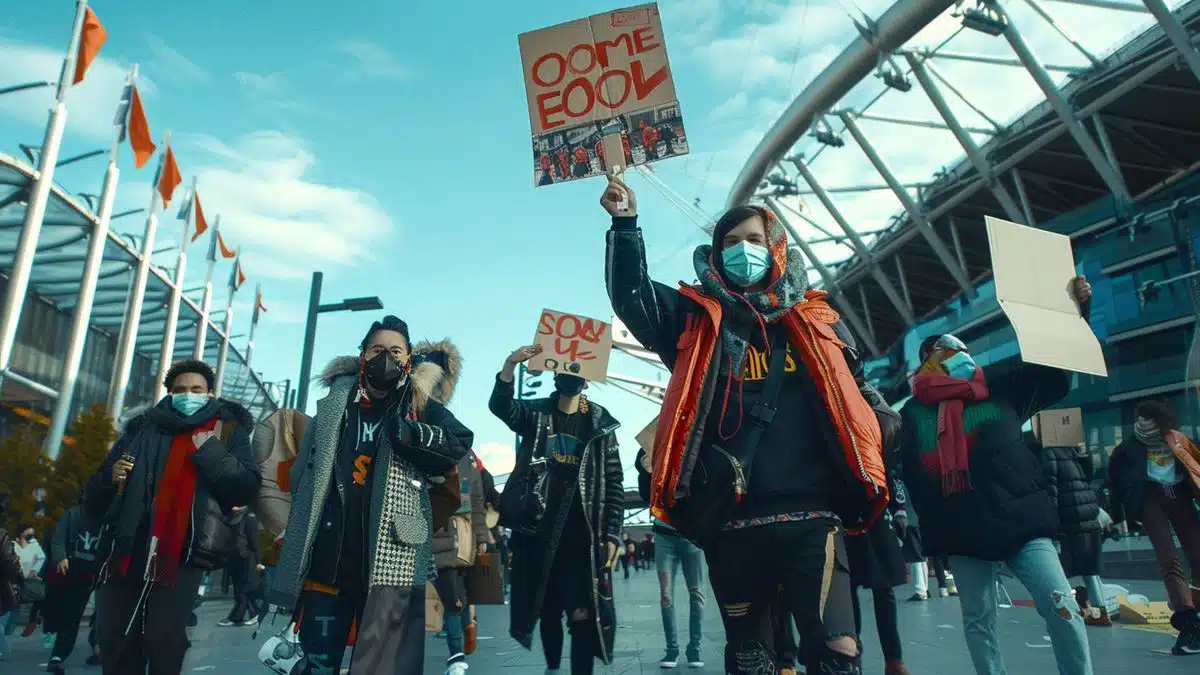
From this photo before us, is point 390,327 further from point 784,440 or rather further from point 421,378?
point 784,440

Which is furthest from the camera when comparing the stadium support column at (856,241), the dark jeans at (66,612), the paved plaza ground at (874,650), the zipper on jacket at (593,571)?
the stadium support column at (856,241)

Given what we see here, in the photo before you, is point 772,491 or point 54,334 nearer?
point 772,491

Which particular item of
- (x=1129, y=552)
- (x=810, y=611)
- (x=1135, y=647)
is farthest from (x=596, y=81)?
(x=1129, y=552)

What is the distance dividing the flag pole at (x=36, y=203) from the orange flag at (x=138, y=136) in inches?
101

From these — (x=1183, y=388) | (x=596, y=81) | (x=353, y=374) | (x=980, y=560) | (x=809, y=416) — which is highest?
(x=1183, y=388)

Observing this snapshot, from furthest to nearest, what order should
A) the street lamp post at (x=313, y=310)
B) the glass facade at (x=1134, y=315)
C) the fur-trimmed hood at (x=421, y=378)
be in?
the glass facade at (x=1134, y=315) → the street lamp post at (x=313, y=310) → the fur-trimmed hood at (x=421, y=378)

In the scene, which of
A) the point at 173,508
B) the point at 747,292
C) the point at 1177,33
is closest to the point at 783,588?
the point at 747,292

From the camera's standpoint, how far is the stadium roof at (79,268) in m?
26.6

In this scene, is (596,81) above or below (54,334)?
below

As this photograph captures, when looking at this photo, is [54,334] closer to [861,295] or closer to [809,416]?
[861,295]

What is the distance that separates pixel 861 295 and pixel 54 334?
114 ft

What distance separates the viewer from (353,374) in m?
4.18

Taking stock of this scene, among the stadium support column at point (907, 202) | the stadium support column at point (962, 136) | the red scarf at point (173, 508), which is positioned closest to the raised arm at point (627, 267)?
the red scarf at point (173, 508)

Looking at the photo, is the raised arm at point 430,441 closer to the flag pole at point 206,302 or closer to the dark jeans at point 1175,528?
the dark jeans at point 1175,528
